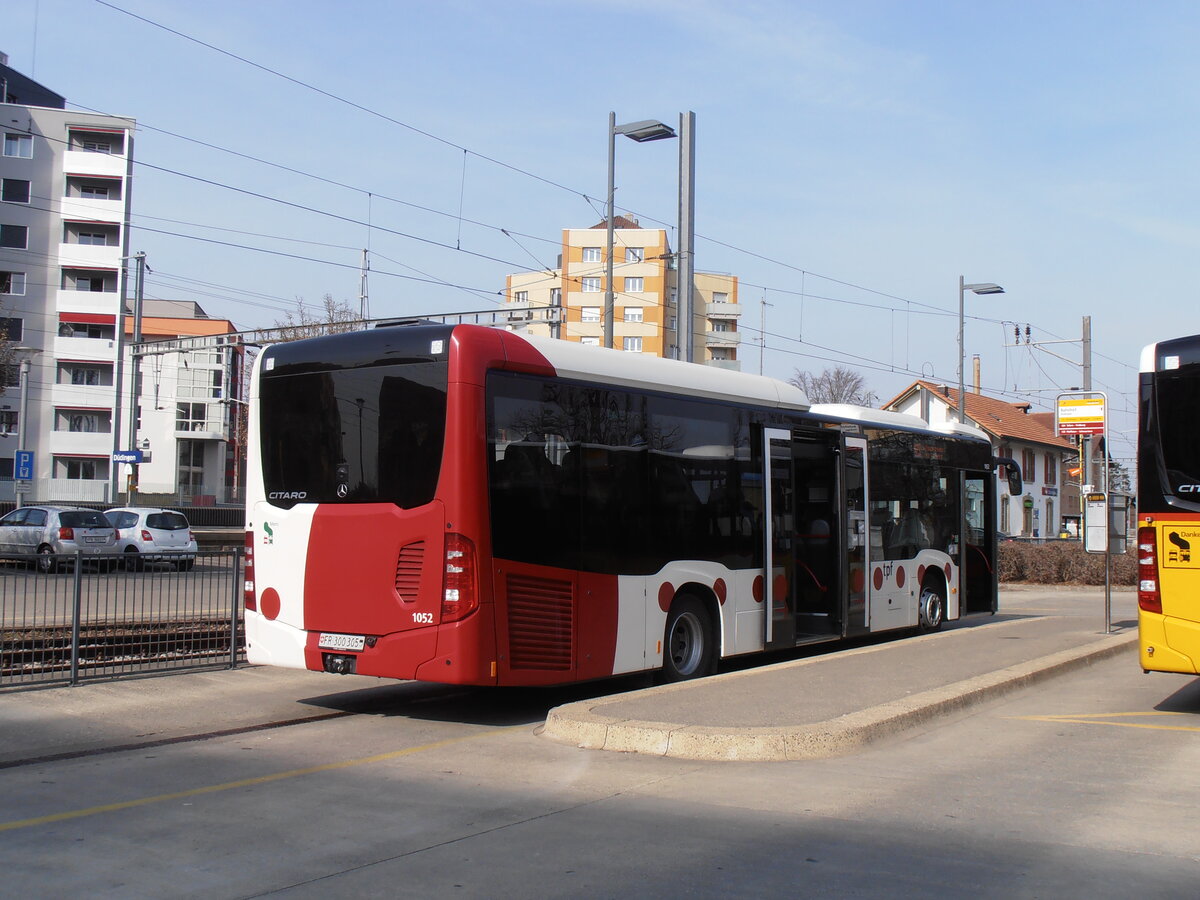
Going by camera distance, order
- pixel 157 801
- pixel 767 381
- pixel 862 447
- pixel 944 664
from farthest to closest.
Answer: pixel 862 447 → pixel 767 381 → pixel 944 664 → pixel 157 801

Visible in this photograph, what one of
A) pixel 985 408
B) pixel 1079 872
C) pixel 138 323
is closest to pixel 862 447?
pixel 1079 872

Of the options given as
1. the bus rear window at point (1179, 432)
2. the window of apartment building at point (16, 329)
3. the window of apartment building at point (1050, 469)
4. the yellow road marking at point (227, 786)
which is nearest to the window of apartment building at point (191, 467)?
the window of apartment building at point (16, 329)

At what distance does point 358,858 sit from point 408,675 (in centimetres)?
334

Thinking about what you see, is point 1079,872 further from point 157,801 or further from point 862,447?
point 862,447

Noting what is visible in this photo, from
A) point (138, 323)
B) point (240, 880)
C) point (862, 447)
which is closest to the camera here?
point (240, 880)

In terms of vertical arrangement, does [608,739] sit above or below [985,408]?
below

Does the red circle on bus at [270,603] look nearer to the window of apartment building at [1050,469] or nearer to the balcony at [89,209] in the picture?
the balcony at [89,209]

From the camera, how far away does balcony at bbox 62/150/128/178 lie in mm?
63688

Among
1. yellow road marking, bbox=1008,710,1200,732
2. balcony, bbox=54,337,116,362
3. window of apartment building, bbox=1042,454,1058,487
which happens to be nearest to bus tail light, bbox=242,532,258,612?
yellow road marking, bbox=1008,710,1200,732

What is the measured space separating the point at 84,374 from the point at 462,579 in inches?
2519

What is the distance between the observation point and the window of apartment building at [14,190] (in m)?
63.4

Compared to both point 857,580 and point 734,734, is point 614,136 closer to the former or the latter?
point 857,580

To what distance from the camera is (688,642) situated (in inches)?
449

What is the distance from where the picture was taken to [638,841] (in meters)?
5.91
